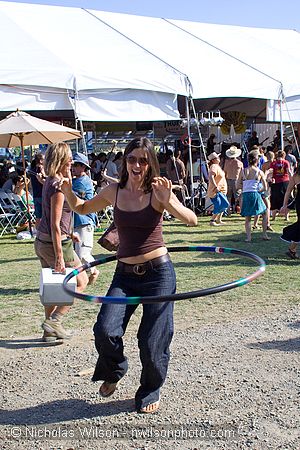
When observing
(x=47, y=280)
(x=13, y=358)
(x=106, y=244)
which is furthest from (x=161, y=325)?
(x=106, y=244)

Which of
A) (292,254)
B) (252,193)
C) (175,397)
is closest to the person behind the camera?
(175,397)

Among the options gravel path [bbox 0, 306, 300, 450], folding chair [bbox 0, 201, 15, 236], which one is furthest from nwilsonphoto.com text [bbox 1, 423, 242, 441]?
folding chair [bbox 0, 201, 15, 236]

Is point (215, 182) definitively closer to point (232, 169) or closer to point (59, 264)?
point (232, 169)

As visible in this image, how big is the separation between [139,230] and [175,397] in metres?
1.27

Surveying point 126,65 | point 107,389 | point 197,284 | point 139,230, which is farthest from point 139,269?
point 126,65

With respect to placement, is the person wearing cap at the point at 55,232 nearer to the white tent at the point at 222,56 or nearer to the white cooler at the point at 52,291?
the white cooler at the point at 52,291

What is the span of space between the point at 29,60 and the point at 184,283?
8.78m

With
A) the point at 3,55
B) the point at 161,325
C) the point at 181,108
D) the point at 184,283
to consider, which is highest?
the point at 3,55

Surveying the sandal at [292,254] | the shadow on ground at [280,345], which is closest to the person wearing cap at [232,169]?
the sandal at [292,254]

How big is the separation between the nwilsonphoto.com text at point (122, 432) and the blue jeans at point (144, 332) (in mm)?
310

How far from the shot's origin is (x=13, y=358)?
6090 millimetres

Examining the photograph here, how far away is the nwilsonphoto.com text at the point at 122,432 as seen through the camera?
4.35 meters

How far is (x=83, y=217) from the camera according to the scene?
26.8 ft

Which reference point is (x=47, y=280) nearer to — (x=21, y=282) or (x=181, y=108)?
(x=21, y=282)
